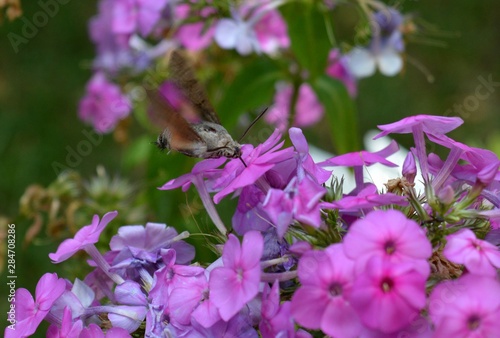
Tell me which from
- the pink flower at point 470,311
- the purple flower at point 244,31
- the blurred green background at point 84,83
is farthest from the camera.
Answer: the blurred green background at point 84,83

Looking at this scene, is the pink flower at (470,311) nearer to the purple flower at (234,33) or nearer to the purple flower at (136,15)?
the purple flower at (234,33)

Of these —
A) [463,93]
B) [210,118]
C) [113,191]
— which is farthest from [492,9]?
[210,118]

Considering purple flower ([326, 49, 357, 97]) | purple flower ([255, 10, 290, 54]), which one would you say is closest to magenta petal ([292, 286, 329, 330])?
purple flower ([255, 10, 290, 54])

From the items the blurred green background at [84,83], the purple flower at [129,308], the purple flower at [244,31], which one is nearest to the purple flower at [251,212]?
the purple flower at [129,308]

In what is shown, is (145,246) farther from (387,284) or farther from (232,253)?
(387,284)

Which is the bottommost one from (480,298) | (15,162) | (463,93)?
(463,93)

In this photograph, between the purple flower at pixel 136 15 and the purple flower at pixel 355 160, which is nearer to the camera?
the purple flower at pixel 355 160

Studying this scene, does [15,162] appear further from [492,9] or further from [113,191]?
[492,9]
